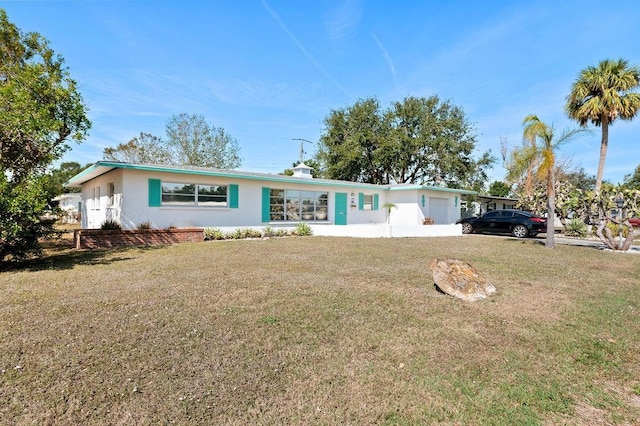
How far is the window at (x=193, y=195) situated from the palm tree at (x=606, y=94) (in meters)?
16.8

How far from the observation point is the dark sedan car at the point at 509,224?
16469 millimetres

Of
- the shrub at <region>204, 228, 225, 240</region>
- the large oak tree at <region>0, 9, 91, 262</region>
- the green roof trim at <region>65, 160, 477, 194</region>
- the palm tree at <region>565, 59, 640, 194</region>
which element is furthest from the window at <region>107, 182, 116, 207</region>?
the palm tree at <region>565, 59, 640, 194</region>

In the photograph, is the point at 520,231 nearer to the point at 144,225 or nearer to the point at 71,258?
the point at 144,225

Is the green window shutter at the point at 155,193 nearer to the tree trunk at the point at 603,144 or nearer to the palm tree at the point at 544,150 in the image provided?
the palm tree at the point at 544,150

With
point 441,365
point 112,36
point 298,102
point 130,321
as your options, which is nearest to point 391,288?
point 441,365

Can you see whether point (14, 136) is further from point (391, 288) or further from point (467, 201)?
point (467, 201)

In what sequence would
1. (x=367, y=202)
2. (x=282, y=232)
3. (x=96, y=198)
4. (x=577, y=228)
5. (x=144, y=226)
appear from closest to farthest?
1. (x=144, y=226)
2. (x=282, y=232)
3. (x=96, y=198)
4. (x=577, y=228)
5. (x=367, y=202)

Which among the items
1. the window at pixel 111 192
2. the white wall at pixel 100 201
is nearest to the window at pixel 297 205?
the white wall at pixel 100 201

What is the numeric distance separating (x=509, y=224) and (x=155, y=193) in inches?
677

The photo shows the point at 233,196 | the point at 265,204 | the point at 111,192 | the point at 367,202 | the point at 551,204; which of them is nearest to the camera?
the point at 551,204

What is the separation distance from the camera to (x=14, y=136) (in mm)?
7754

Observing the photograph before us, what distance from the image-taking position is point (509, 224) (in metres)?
17.3

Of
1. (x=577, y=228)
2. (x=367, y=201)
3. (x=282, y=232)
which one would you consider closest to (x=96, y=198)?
(x=282, y=232)

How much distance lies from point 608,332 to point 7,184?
10.9 metres
